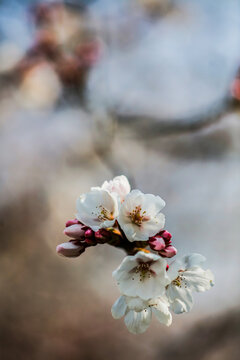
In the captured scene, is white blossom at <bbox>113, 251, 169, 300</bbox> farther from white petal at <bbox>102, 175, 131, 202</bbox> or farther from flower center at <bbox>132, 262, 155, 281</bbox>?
white petal at <bbox>102, 175, 131, 202</bbox>

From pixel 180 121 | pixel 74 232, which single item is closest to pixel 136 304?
pixel 74 232

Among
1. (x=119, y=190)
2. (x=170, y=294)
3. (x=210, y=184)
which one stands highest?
(x=210, y=184)

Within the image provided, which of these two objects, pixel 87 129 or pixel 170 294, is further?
pixel 87 129

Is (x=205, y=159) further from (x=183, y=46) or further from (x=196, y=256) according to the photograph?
(x=196, y=256)

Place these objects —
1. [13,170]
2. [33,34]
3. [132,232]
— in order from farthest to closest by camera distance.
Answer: [13,170] → [33,34] → [132,232]

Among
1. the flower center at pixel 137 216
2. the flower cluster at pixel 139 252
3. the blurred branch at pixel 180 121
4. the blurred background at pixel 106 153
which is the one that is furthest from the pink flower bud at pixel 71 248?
the blurred branch at pixel 180 121

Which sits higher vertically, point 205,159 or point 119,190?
point 205,159

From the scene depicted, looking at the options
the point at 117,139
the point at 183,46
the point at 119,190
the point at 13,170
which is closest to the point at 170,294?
the point at 119,190

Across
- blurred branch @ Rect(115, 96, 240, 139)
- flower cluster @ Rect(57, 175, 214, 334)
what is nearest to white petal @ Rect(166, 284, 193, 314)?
flower cluster @ Rect(57, 175, 214, 334)
